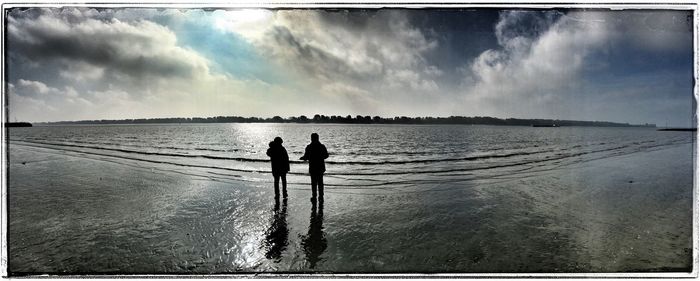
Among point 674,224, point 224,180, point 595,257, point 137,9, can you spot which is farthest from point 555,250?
point 224,180

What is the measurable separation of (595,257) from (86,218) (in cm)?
951

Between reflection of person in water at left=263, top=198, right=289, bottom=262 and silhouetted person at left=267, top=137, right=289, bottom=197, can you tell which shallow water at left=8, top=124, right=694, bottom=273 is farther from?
silhouetted person at left=267, top=137, right=289, bottom=197

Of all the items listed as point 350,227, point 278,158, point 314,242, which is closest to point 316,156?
point 278,158

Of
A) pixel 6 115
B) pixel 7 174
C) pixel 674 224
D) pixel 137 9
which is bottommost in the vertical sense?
pixel 674 224

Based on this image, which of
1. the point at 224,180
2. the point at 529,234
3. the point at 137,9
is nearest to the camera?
the point at 137,9

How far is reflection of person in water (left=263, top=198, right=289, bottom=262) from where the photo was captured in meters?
5.11

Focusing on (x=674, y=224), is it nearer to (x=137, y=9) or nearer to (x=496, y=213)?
(x=496, y=213)

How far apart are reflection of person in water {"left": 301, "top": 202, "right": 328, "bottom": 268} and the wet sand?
0.8 inches

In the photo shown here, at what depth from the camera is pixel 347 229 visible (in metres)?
6.30

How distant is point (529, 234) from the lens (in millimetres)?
6102

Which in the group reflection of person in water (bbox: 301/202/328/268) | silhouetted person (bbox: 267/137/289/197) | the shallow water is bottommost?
the shallow water

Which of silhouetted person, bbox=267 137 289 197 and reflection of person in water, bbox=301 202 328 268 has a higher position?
silhouetted person, bbox=267 137 289 197

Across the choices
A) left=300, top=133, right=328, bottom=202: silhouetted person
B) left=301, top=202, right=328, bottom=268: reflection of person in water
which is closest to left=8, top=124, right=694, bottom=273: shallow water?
left=301, top=202, right=328, bottom=268: reflection of person in water

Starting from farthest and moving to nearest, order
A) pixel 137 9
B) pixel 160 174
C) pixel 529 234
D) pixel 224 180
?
pixel 160 174 → pixel 224 180 → pixel 529 234 → pixel 137 9
